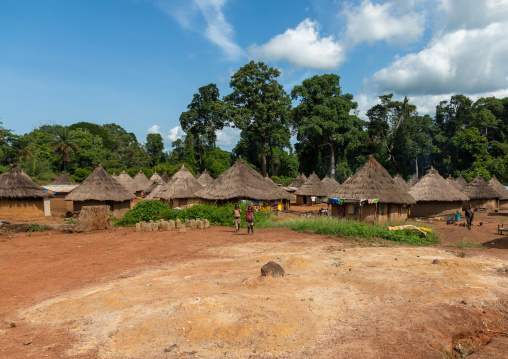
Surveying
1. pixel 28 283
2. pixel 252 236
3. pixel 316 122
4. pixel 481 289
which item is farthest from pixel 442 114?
pixel 28 283

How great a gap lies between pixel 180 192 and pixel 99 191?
5.86 meters

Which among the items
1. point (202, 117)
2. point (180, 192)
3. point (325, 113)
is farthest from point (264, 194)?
point (202, 117)

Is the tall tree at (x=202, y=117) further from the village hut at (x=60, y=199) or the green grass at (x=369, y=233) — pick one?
the green grass at (x=369, y=233)

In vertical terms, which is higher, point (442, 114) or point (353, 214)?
point (442, 114)

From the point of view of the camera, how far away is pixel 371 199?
18531mm

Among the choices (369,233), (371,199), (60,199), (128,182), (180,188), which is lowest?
(369,233)

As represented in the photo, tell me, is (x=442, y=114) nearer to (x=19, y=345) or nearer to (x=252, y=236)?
(x=252, y=236)

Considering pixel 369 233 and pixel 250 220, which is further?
pixel 250 220

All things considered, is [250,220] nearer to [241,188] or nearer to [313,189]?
[241,188]

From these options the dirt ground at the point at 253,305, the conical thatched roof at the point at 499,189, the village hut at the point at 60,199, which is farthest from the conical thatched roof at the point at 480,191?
the village hut at the point at 60,199

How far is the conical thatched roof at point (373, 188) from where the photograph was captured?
18922mm

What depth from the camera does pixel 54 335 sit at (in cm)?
530

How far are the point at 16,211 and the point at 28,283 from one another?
1840 cm

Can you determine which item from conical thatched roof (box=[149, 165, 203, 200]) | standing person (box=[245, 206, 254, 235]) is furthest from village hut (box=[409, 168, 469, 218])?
conical thatched roof (box=[149, 165, 203, 200])
